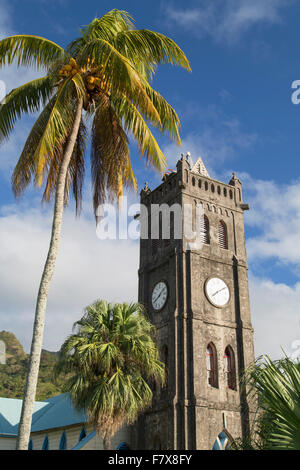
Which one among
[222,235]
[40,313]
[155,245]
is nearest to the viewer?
[40,313]

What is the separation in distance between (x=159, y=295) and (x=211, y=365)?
576cm

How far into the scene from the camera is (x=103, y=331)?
23.0m

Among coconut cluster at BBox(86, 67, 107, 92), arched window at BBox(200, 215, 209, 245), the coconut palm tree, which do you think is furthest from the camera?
arched window at BBox(200, 215, 209, 245)

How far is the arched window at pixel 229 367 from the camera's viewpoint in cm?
3197

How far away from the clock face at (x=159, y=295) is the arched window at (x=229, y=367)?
5.05m

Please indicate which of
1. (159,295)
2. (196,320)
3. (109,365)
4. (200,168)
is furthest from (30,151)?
(200,168)

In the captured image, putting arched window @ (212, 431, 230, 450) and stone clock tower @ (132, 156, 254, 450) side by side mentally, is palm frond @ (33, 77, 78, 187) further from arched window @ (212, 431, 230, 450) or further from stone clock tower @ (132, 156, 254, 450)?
arched window @ (212, 431, 230, 450)

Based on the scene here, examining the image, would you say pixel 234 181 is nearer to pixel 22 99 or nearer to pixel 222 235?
pixel 222 235

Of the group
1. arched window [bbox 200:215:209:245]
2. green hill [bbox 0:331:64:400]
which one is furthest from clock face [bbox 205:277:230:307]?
green hill [bbox 0:331:64:400]

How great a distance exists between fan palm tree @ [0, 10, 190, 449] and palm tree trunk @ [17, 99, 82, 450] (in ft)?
0.10

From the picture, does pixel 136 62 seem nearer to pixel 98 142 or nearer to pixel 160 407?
pixel 98 142

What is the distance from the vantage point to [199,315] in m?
31.6

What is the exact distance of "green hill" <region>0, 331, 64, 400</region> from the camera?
66500mm
